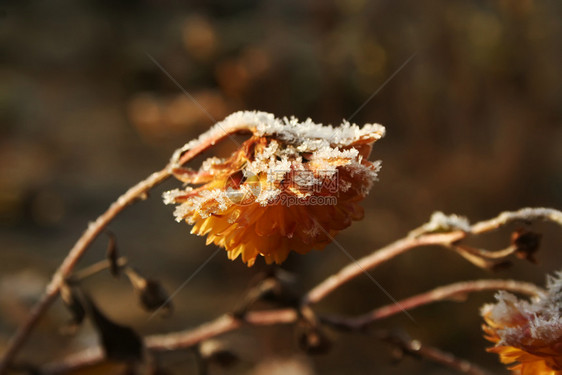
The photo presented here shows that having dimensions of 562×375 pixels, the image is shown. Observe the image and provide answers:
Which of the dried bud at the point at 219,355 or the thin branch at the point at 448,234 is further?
the dried bud at the point at 219,355

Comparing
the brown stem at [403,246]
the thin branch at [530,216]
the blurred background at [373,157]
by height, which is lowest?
the brown stem at [403,246]

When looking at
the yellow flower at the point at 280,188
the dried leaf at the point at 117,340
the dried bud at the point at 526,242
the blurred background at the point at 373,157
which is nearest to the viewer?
the yellow flower at the point at 280,188

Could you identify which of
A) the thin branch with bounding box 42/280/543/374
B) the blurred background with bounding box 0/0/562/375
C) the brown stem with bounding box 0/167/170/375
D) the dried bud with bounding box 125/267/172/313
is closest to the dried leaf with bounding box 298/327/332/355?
the thin branch with bounding box 42/280/543/374

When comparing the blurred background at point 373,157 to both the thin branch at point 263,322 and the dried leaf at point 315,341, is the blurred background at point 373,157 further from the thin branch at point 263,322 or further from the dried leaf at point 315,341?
the dried leaf at point 315,341

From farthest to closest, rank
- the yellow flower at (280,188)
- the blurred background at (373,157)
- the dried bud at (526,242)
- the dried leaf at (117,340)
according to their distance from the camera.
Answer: the blurred background at (373,157) → the dried leaf at (117,340) → the dried bud at (526,242) → the yellow flower at (280,188)

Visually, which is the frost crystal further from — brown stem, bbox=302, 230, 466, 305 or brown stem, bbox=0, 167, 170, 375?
brown stem, bbox=0, 167, 170, 375

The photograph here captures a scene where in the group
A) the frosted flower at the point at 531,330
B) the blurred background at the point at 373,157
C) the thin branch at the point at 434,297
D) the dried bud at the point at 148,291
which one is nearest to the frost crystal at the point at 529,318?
the frosted flower at the point at 531,330

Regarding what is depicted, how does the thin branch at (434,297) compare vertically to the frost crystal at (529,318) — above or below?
above

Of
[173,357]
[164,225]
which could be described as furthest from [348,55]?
[173,357]
